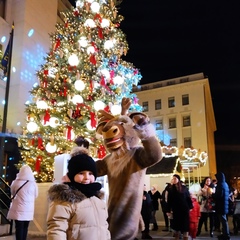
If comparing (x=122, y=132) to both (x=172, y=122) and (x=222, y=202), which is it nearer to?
(x=222, y=202)

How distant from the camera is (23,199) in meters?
7.28

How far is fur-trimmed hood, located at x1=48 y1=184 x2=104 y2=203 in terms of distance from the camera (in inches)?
102

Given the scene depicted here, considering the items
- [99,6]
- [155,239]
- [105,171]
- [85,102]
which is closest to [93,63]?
[85,102]

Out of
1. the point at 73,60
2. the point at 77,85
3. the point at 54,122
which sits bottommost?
the point at 54,122

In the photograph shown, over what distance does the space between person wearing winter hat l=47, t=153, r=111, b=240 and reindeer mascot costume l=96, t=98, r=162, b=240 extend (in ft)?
1.96

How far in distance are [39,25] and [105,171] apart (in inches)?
828

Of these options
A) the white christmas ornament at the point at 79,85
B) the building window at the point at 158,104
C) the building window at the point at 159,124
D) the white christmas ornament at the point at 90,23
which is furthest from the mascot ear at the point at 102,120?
the building window at the point at 158,104

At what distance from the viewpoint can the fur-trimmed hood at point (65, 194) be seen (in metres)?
2.58

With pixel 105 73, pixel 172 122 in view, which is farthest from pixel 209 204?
pixel 172 122

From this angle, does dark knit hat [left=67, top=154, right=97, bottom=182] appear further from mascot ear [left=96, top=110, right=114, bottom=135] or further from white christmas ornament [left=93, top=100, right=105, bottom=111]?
white christmas ornament [left=93, top=100, right=105, bottom=111]

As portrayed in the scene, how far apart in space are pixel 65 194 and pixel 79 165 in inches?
12.1

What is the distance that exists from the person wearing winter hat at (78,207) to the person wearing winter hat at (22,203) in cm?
482

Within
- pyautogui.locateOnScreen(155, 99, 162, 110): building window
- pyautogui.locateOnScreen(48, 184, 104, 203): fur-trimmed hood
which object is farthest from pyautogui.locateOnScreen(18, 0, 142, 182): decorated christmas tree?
pyautogui.locateOnScreen(155, 99, 162, 110): building window

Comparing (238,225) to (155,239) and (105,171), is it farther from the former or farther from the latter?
(105,171)
